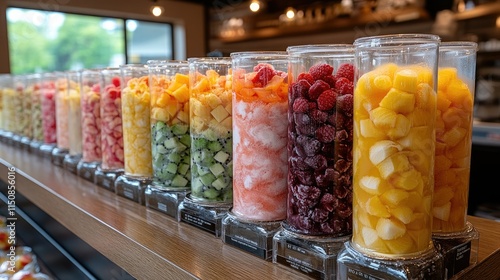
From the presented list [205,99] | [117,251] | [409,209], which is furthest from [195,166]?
[409,209]

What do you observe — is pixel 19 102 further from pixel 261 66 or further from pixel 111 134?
pixel 261 66

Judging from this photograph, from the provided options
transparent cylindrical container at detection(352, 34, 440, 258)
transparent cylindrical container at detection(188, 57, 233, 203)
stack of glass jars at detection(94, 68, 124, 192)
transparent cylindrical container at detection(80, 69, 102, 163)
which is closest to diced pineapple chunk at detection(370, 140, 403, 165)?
transparent cylindrical container at detection(352, 34, 440, 258)

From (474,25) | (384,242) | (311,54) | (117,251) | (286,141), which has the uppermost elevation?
(474,25)

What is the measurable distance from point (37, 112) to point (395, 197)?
162cm

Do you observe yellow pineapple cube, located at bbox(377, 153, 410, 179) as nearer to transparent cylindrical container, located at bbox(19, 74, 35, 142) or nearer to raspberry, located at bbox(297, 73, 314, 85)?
raspberry, located at bbox(297, 73, 314, 85)

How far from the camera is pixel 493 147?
9.54 ft

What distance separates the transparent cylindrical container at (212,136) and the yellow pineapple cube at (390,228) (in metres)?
0.36

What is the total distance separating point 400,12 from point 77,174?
3638mm

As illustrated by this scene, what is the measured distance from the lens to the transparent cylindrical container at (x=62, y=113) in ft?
5.00

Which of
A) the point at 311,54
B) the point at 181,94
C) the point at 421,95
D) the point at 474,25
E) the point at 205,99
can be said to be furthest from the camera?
the point at 474,25

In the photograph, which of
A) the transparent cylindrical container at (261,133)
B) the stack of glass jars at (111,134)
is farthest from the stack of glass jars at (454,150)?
the stack of glass jars at (111,134)

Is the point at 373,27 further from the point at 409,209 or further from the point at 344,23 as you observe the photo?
the point at 409,209

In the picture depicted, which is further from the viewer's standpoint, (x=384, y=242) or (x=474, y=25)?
(x=474, y=25)

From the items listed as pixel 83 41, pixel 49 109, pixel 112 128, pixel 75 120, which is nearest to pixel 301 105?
pixel 112 128
